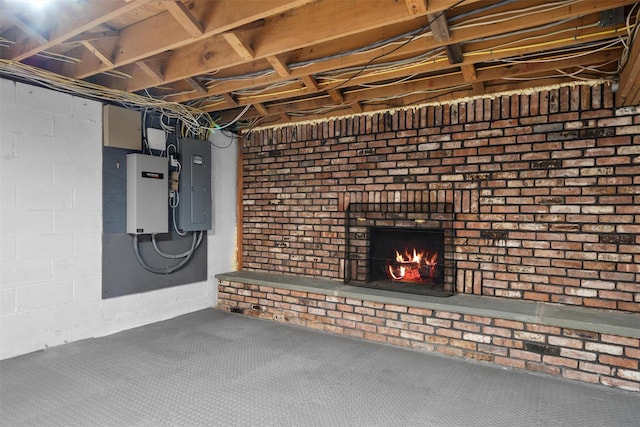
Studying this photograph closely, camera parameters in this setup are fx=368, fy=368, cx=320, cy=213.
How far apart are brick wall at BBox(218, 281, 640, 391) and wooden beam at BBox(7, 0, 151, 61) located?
2820mm

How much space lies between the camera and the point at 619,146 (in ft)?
9.25

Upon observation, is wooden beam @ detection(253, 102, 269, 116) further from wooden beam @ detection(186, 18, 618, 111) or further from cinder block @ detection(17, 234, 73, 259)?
cinder block @ detection(17, 234, 73, 259)

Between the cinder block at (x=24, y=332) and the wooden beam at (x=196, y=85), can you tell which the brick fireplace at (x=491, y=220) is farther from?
the cinder block at (x=24, y=332)

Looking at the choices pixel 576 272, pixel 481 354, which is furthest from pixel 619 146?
pixel 481 354

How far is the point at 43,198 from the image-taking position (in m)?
3.07

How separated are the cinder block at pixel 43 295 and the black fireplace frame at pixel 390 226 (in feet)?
8.48

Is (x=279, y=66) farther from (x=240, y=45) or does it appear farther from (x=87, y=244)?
(x=87, y=244)

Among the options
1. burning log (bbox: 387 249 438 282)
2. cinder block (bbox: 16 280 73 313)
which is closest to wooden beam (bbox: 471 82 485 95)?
burning log (bbox: 387 249 438 282)

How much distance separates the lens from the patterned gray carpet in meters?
2.16

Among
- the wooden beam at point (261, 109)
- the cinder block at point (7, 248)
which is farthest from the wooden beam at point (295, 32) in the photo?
the cinder block at point (7, 248)

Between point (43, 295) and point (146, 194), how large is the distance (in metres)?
1.19

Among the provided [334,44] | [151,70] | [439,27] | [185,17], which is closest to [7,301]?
[151,70]

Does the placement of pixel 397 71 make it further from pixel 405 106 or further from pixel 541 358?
pixel 541 358

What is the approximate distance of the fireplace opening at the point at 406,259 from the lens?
3621 mm
